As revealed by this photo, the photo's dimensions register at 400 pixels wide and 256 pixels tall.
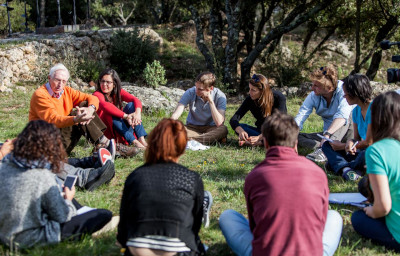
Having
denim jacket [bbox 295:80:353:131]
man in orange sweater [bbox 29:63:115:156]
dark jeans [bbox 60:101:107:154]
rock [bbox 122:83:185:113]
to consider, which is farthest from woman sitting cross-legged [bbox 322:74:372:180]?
rock [bbox 122:83:185:113]

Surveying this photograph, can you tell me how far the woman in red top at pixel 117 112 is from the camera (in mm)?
5805

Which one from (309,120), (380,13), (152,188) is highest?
Result: (380,13)

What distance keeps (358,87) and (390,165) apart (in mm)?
1904

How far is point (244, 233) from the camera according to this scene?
114 inches

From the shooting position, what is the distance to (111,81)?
5.87 m

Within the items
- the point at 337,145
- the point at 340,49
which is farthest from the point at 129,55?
the point at 340,49

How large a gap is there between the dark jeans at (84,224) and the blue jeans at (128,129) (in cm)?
276

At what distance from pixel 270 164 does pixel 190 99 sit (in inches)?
164

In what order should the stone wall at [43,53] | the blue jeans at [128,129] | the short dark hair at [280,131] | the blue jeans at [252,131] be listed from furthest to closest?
the stone wall at [43,53], the blue jeans at [252,131], the blue jeans at [128,129], the short dark hair at [280,131]

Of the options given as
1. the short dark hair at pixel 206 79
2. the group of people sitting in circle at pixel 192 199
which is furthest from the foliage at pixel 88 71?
the group of people sitting in circle at pixel 192 199

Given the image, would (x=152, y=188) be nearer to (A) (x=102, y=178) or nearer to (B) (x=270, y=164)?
(B) (x=270, y=164)

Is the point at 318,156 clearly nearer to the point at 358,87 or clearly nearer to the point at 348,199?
the point at 358,87

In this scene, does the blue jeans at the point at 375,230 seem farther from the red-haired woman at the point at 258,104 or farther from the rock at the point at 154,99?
the rock at the point at 154,99

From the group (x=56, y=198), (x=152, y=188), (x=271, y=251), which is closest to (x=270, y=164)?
(x=271, y=251)
